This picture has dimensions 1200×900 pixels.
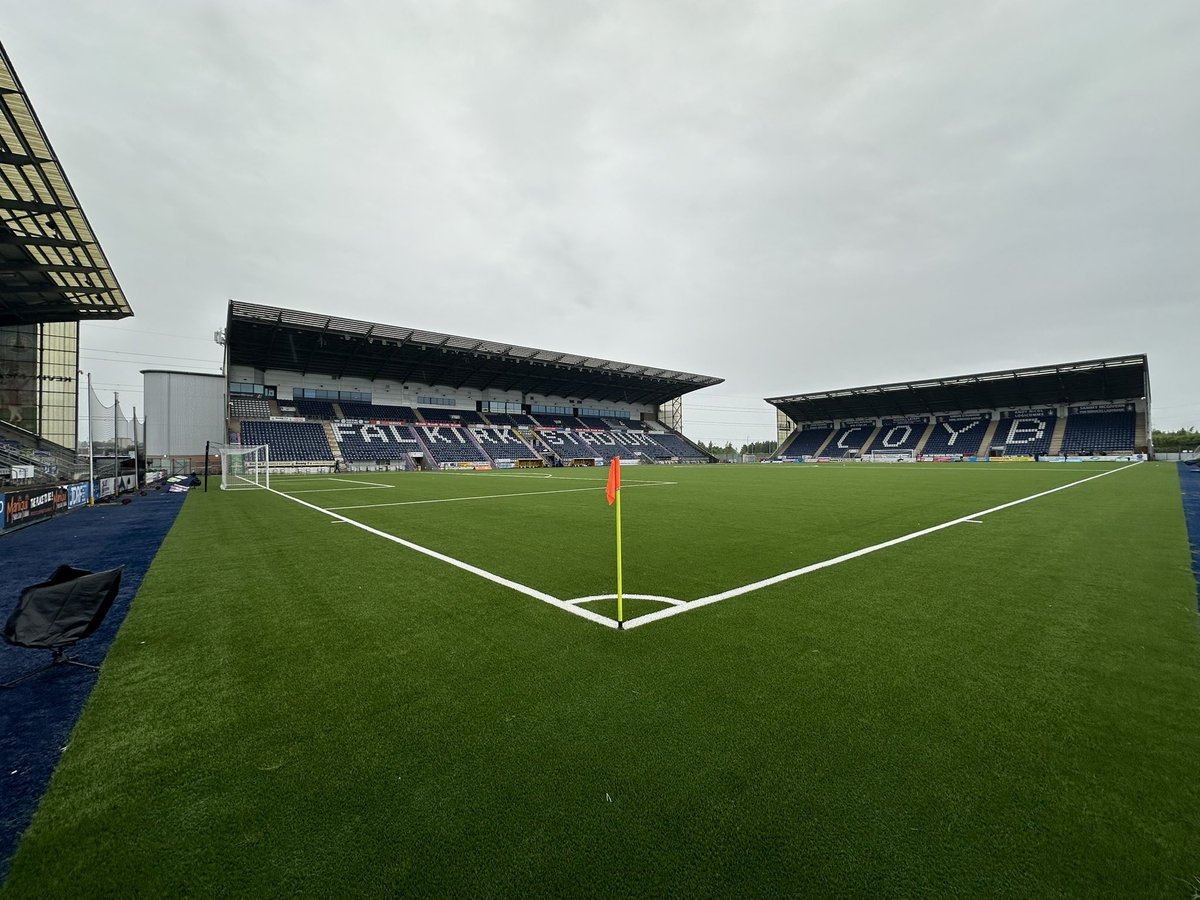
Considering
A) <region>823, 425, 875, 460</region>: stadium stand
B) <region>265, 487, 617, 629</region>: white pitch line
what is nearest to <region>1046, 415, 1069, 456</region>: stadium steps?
<region>823, 425, 875, 460</region>: stadium stand

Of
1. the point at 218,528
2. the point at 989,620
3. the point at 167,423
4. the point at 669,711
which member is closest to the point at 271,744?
the point at 669,711

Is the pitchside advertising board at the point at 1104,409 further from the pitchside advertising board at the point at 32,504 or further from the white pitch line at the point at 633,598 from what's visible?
the pitchside advertising board at the point at 32,504

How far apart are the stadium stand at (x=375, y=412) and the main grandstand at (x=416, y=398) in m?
0.11

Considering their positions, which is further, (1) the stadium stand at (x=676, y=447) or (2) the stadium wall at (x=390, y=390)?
(1) the stadium stand at (x=676, y=447)

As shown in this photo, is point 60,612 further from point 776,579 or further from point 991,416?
point 991,416

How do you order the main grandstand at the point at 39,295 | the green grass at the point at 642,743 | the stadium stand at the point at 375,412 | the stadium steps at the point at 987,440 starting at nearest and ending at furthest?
the green grass at the point at 642,743, the main grandstand at the point at 39,295, the stadium stand at the point at 375,412, the stadium steps at the point at 987,440

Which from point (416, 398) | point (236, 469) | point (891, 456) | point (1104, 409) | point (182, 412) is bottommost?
point (236, 469)

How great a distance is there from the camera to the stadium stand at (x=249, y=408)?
1712 inches

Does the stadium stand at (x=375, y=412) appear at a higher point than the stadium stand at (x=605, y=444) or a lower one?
higher

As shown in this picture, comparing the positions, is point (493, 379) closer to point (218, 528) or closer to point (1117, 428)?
point (218, 528)

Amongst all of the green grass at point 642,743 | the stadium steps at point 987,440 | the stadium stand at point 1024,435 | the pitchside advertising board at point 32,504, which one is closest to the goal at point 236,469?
the pitchside advertising board at point 32,504

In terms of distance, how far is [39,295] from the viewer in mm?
24234

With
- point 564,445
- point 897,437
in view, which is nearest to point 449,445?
point 564,445

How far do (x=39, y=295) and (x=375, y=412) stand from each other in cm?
2877
